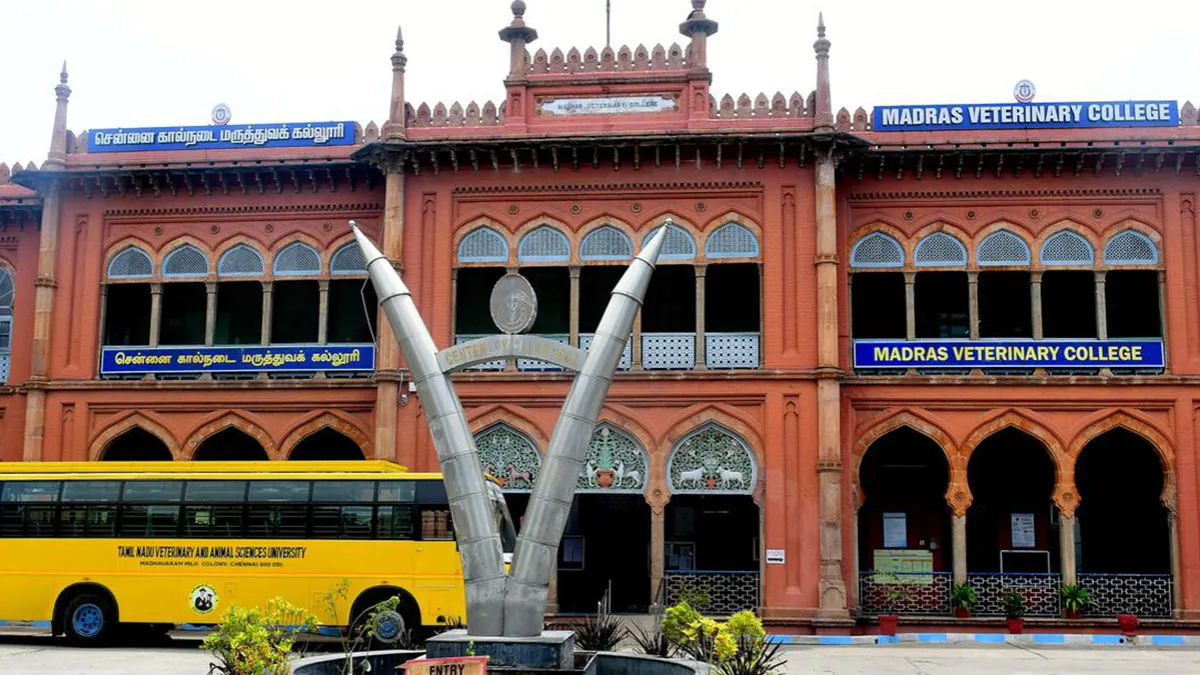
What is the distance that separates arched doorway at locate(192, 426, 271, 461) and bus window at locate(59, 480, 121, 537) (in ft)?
20.1

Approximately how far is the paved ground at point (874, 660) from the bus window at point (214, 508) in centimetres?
170

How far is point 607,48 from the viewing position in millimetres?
21875

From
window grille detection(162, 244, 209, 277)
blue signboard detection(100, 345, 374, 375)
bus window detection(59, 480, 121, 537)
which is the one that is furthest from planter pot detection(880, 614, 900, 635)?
window grille detection(162, 244, 209, 277)

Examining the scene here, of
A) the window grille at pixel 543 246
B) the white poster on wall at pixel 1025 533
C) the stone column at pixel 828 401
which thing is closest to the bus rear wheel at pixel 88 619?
the window grille at pixel 543 246

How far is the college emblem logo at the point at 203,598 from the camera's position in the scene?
687 inches

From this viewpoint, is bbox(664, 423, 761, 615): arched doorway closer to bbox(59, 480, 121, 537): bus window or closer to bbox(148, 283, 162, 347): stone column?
bbox(59, 480, 121, 537): bus window

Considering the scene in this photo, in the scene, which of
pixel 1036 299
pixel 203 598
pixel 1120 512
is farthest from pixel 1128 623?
pixel 203 598

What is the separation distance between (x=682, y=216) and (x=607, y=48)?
10.9 feet

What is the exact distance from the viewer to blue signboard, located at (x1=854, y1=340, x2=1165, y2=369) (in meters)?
20.9

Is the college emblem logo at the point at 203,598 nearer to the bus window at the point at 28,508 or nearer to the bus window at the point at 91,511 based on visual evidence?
the bus window at the point at 91,511

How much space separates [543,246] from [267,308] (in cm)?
519

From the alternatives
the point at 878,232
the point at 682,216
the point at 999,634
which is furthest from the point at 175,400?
the point at 999,634

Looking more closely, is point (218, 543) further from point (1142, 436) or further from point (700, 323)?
point (1142, 436)

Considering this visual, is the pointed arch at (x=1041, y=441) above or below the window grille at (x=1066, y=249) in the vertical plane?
below
